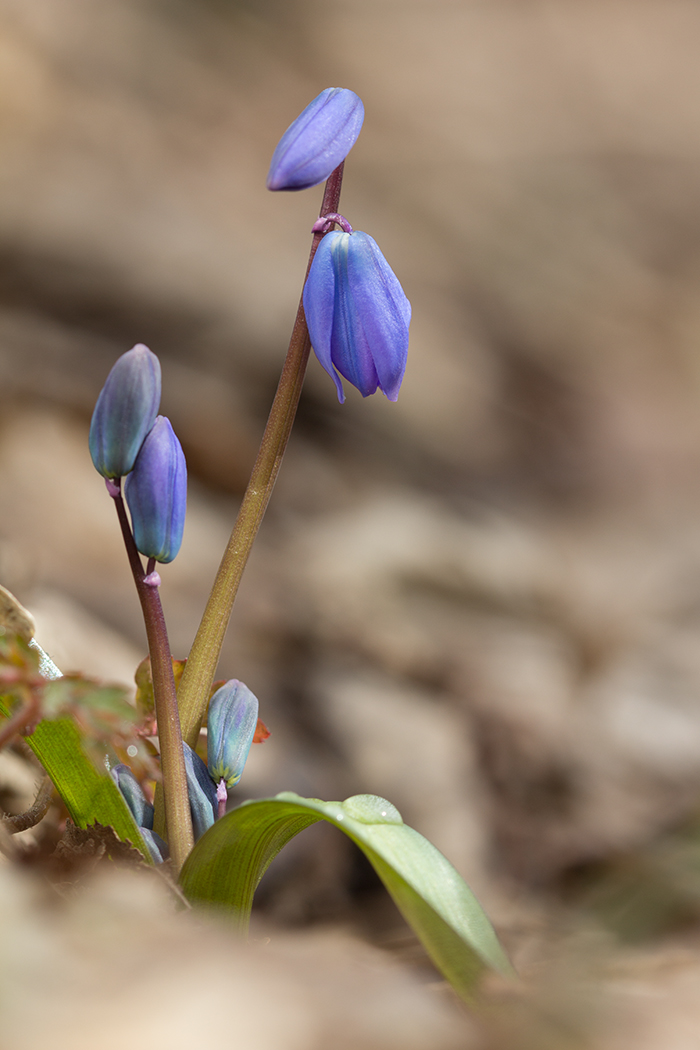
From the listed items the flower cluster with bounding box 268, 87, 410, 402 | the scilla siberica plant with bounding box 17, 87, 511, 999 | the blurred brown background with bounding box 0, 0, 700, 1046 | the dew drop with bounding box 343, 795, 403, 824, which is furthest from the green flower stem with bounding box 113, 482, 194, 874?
the blurred brown background with bounding box 0, 0, 700, 1046

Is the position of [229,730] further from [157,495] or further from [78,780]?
[157,495]

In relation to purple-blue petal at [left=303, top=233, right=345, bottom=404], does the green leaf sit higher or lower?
lower

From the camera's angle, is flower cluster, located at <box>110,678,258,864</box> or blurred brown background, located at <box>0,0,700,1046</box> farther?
blurred brown background, located at <box>0,0,700,1046</box>

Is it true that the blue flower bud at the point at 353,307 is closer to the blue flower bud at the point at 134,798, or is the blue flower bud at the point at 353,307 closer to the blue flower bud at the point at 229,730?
the blue flower bud at the point at 229,730

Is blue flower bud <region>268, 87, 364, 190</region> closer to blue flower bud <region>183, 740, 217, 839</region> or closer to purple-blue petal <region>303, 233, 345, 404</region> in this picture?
purple-blue petal <region>303, 233, 345, 404</region>

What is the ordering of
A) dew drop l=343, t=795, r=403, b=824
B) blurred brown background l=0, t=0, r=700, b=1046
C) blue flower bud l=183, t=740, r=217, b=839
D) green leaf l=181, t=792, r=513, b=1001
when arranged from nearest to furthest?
1. green leaf l=181, t=792, r=513, b=1001
2. dew drop l=343, t=795, r=403, b=824
3. blue flower bud l=183, t=740, r=217, b=839
4. blurred brown background l=0, t=0, r=700, b=1046

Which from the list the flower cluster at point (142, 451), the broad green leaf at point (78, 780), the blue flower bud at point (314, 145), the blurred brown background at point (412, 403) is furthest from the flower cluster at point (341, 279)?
the blurred brown background at point (412, 403)

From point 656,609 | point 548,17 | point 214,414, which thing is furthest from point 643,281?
point 214,414

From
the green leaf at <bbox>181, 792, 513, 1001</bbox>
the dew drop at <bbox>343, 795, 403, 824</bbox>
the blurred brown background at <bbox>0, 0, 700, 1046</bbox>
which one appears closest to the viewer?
the green leaf at <bbox>181, 792, 513, 1001</bbox>

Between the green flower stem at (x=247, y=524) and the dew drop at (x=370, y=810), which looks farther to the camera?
the green flower stem at (x=247, y=524)
